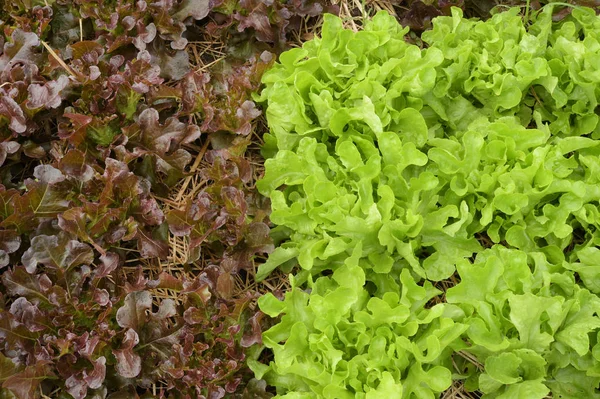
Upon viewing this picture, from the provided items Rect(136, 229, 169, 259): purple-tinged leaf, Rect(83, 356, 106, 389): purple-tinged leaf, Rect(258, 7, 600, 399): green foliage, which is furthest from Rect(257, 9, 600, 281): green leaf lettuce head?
Rect(83, 356, 106, 389): purple-tinged leaf

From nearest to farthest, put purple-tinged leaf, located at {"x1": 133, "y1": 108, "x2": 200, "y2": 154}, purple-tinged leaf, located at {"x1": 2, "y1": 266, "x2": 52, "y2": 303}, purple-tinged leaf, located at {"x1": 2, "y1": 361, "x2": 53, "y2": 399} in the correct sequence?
purple-tinged leaf, located at {"x1": 2, "y1": 361, "x2": 53, "y2": 399} → purple-tinged leaf, located at {"x1": 2, "y1": 266, "x2": 52, "y2": 303} → purple-tinged leaf, located at {"x1": 133, "y1": 108, "x2": 200, "y2": 154}

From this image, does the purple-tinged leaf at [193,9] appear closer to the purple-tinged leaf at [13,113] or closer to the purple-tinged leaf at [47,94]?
the purple-tinged leaf at [47,94]

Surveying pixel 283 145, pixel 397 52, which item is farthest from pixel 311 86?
pixel 397 52

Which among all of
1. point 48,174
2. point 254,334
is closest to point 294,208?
point 254,334

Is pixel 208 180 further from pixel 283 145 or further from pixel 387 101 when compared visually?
pixel 387 101

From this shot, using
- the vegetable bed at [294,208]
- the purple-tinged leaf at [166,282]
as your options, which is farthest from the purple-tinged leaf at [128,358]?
the purple-tinged leaf at [166,282]

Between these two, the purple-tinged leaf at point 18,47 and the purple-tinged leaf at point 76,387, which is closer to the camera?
the purple-tinged leaf at point 76,387

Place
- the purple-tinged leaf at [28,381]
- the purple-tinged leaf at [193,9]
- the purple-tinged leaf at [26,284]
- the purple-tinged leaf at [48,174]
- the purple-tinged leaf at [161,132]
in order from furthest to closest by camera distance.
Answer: the purple-tinged leaf at [193,9] < the purple-tinged leaf at [161,132] < the purple-tinged leaf at [48,174] < the purple-tinged leaf at [26,284] < the purple-tinged leaf at [28,381]

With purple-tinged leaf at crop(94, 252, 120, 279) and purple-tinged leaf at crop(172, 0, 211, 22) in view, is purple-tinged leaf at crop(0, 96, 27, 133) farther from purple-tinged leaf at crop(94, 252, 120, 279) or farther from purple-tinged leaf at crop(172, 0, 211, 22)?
purple-tinged leaf at crop(172, 0, 211, 22)
